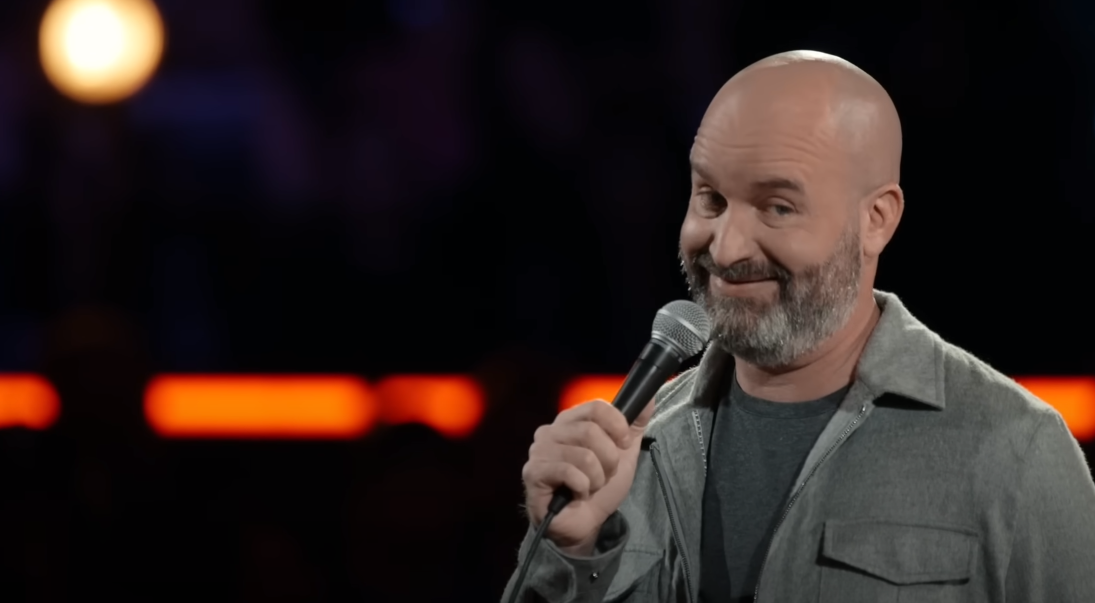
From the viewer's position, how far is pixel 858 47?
10.3ft

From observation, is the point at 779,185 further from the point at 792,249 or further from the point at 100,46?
the point at 100,46

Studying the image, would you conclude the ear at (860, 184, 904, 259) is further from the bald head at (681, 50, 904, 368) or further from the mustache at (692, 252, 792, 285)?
the mustache at (692, 252, 792, 285)

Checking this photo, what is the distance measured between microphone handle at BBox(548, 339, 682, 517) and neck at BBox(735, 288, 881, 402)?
0.24 m

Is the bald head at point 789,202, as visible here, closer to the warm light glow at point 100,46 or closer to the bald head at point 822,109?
the bald head at point 822,109

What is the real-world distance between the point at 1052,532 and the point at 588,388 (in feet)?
5.90

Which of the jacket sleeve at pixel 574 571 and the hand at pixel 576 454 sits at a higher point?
the hand at pixel 576 454

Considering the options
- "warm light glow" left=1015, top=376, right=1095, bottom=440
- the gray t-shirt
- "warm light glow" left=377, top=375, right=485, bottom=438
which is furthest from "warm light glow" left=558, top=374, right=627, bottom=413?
the gray t-shirt

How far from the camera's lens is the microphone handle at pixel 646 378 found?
1.28 meters

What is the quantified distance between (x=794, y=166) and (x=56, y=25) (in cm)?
284

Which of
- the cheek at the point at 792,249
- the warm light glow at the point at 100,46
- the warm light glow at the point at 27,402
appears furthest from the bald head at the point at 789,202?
the warm light glow at the point at 100,46

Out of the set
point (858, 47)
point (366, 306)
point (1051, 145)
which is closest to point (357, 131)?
point (366, 306)

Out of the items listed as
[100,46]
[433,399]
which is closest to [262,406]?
[433,399]

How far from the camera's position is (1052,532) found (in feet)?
4.33

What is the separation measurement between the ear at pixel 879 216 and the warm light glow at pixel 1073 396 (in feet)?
5.80
